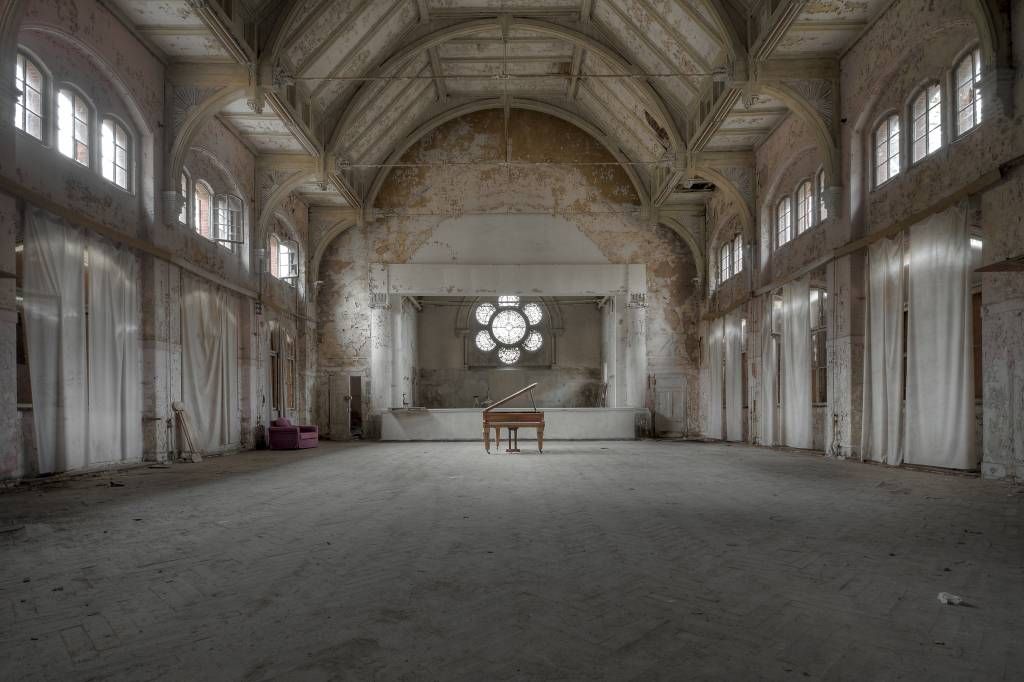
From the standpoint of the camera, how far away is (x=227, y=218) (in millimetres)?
15086

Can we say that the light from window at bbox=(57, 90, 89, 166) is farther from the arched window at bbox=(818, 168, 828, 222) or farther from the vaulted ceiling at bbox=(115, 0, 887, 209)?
the arched window at bbox=(818, 168, 828, 222)

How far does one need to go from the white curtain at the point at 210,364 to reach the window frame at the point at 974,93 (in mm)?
13526

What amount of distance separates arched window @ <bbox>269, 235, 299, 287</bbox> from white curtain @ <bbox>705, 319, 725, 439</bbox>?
12386 mm

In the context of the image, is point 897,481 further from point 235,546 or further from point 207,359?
point 207,359

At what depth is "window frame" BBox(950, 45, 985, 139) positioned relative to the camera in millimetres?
8549

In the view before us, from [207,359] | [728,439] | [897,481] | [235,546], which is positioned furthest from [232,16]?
[728,439]

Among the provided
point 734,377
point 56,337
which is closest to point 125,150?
point 56,337

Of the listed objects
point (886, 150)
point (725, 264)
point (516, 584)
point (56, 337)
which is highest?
point (886, 150)

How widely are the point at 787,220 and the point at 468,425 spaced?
1017cm

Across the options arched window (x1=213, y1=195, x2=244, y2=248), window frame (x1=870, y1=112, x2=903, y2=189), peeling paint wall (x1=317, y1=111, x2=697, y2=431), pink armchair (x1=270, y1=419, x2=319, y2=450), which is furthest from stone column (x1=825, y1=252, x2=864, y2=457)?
arched window (x1=213, y1=195, x2=244, y2=248)

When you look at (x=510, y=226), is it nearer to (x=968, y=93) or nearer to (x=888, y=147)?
(x=888, y=147)

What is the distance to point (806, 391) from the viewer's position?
1352 centimetres

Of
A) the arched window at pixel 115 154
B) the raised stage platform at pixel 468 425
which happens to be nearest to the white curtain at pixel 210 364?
the arched window at pixel 115 154

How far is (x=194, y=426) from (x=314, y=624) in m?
11.2
